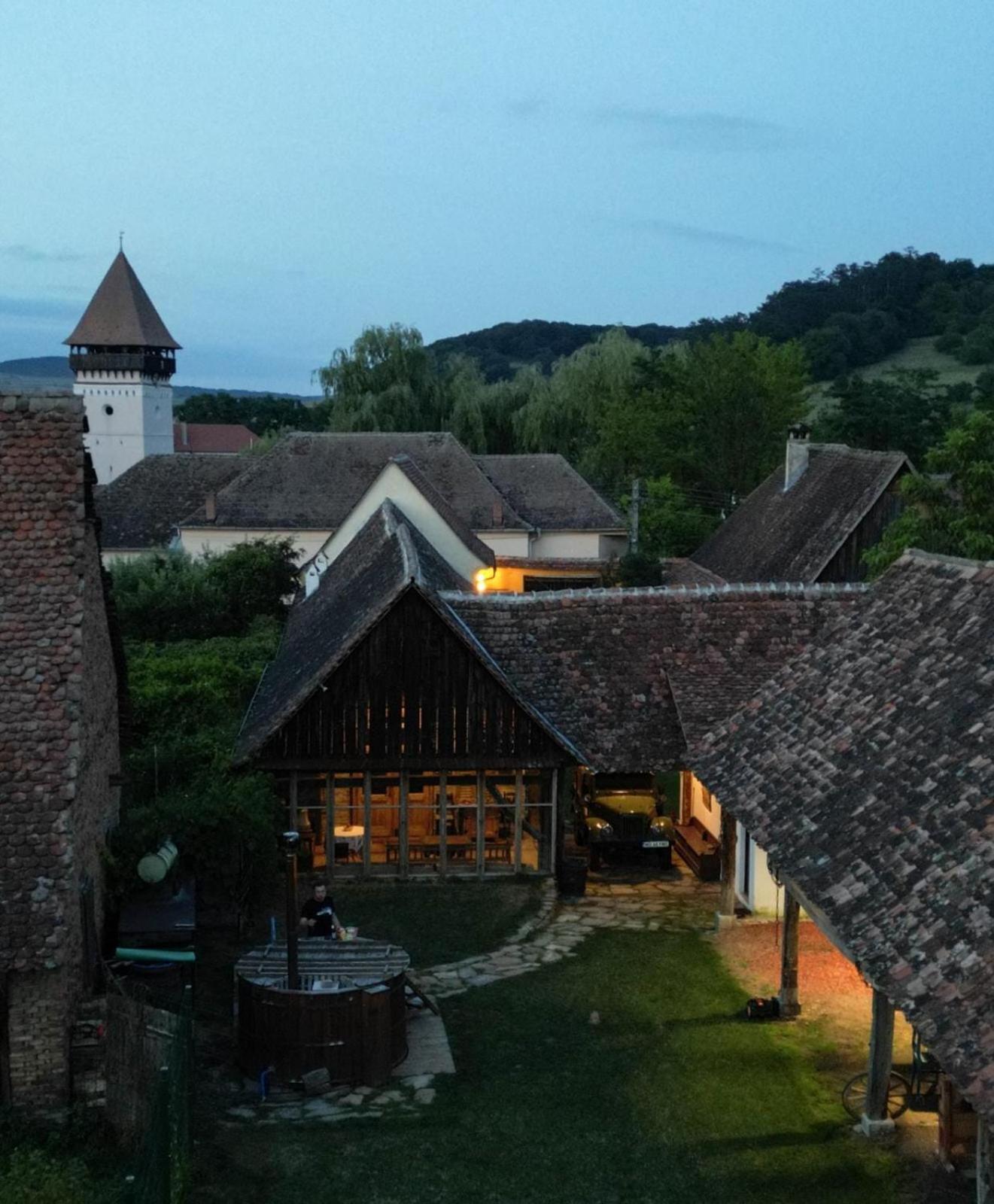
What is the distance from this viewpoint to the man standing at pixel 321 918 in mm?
16453

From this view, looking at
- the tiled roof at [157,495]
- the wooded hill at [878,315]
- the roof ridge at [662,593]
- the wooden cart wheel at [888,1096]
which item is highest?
the wooded hill at [878,315]

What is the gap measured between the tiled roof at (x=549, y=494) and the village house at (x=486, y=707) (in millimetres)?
27383

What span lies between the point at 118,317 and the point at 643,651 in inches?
2401

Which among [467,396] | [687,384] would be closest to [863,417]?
[687,384]

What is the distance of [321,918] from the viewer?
54.0 ft

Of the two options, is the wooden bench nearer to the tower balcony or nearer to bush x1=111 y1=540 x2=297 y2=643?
bush x1=111 y1=540 x2=297 y2=643

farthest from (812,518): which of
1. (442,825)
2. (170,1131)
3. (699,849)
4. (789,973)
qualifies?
(170,1131)

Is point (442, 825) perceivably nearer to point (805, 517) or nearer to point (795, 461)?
point (805, 517)

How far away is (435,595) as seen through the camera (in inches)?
840

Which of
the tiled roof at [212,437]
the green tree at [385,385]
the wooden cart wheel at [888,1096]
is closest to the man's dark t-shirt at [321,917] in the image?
the wooden cart wheel at [888,1096]

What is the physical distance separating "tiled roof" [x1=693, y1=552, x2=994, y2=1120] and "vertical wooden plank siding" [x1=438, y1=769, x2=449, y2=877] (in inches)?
214

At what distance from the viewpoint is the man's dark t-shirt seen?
16469 millimetres

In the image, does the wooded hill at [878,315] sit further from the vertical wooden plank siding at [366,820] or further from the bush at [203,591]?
the vertical wooden plank siding at [366,820]

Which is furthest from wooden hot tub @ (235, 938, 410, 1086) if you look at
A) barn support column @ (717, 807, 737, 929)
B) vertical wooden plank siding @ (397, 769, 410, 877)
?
vertical wooden plank siding @ (397, 769, 410, 877)
